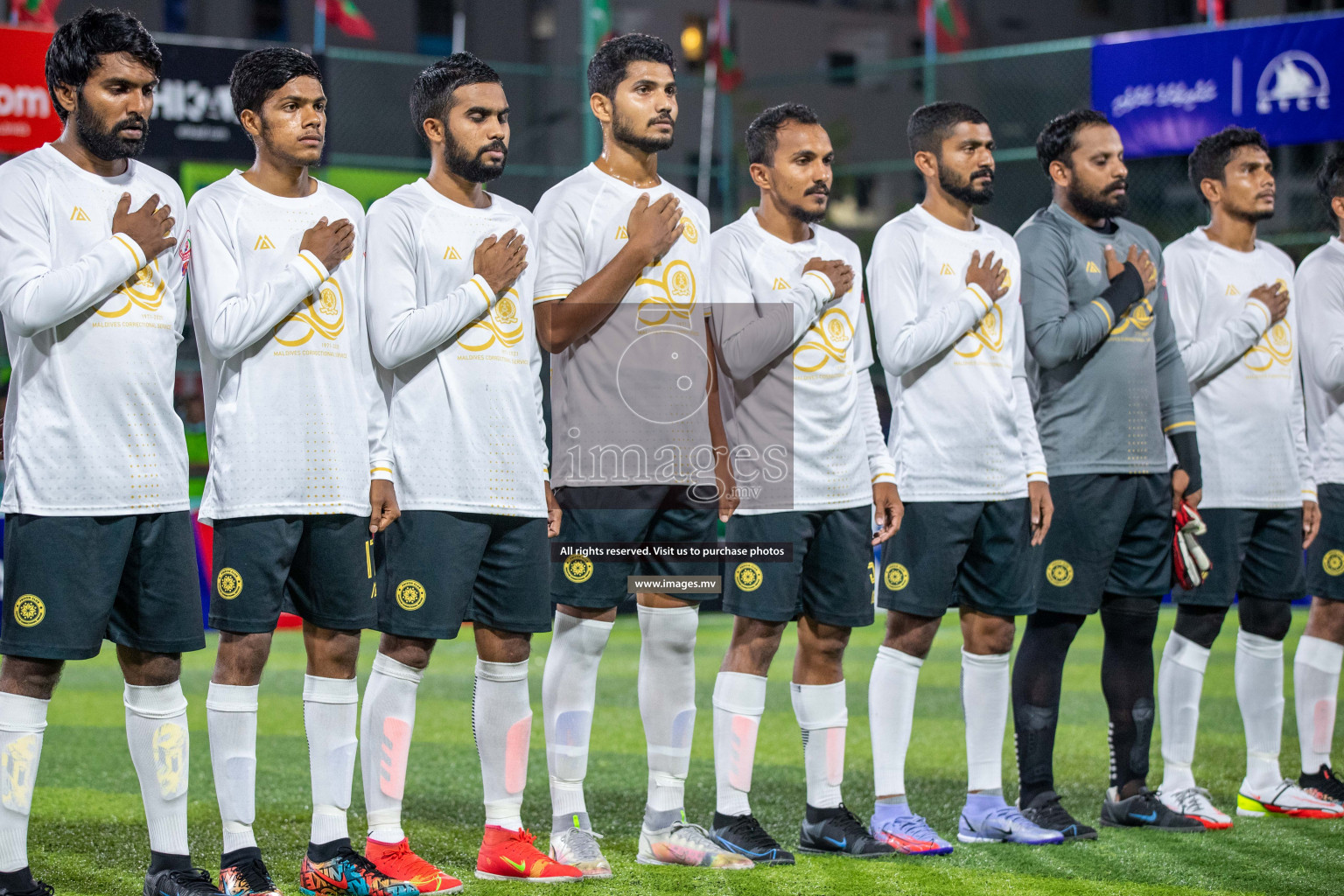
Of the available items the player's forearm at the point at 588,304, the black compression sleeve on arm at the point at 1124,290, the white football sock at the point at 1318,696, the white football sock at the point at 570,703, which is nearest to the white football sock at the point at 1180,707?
the white football sock at the point at 1318,696

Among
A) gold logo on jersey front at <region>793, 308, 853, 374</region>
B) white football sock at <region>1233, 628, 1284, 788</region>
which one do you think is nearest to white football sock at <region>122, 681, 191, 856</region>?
gold logo on jersey front at <region>793, 308, 853, 374</region>

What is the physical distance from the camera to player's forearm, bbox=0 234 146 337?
404 cm

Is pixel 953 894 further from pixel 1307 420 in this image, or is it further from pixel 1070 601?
pixel 1307 420

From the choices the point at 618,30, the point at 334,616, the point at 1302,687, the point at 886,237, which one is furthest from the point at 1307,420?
the point at 618,30

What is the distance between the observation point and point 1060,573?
5.59 metres

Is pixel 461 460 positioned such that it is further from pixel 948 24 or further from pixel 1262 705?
pixel 948 24

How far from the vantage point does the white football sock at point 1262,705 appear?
19.9 ft

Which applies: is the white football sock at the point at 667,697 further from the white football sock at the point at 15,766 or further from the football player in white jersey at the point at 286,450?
the white football sock at the point at 15,766

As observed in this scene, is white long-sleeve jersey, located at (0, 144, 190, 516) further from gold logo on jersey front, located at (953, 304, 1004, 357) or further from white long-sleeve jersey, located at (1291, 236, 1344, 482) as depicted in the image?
white long-sleeve jersey, located at (1291, 236, 1344, 482)

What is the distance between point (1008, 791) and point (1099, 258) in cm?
227

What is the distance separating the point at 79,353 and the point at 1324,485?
4.95 metres

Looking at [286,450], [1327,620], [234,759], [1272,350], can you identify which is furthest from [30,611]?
[1327,620]

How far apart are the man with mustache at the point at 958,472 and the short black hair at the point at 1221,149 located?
→ 133 centimetres

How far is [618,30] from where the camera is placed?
32219 mm
